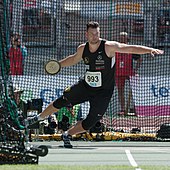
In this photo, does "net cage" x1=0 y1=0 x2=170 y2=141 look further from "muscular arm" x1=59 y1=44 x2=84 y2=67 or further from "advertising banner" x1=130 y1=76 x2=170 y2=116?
"muscular arm" x1=59 y1=44 x2=84 y2=67

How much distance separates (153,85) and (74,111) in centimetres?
175

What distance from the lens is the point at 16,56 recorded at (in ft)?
43.1

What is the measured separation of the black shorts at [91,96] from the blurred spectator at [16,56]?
4022 mm

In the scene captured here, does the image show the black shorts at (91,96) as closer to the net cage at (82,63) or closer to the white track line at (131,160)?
the white track line at (131,160)

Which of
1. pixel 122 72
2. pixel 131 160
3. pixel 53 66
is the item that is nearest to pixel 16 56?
pixel 122 72

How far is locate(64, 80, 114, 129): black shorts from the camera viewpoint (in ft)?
29.5

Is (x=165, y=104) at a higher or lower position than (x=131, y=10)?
lower

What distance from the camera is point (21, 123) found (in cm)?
932

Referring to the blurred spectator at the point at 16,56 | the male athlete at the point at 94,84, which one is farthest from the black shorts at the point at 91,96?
the blurred spectator at the point at 16,56

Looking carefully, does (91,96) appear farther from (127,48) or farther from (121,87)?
(121,87)

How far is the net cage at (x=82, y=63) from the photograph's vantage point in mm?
13273

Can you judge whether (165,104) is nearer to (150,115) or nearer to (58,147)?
(150,115)

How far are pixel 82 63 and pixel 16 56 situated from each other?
1.45 m

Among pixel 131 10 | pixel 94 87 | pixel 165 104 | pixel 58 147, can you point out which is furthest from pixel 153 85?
pixel 94 87
